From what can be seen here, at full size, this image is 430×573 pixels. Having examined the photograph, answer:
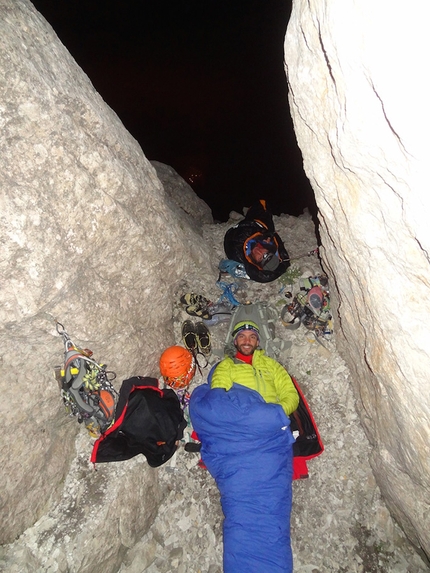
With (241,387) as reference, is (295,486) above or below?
below

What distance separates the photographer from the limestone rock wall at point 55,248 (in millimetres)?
3111

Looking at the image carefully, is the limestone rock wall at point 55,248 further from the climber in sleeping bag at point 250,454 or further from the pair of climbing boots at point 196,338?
the climber in sleeping bag at point 250,454

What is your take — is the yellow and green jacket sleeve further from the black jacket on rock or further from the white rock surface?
the black jacket on rock

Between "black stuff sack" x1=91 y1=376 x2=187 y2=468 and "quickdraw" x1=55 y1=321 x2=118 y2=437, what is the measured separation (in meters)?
0.17

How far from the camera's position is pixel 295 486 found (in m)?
4.54

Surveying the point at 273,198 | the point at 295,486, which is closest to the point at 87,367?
the point at 295,486

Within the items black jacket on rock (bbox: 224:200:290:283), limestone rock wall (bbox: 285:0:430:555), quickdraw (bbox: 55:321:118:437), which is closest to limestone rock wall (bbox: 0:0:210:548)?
quickdraw (bbox: 55:321:118:437)

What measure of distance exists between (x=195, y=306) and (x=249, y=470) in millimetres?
2503

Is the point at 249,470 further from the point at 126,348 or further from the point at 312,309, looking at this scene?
the point at 312,309

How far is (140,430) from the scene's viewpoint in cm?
424

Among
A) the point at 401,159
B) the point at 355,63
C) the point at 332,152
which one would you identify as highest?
the point at 355,63

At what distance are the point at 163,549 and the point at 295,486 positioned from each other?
1.92 meters

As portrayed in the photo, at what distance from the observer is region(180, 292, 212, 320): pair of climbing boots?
5.43m

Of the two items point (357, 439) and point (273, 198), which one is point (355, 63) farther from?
point (273, 198)
